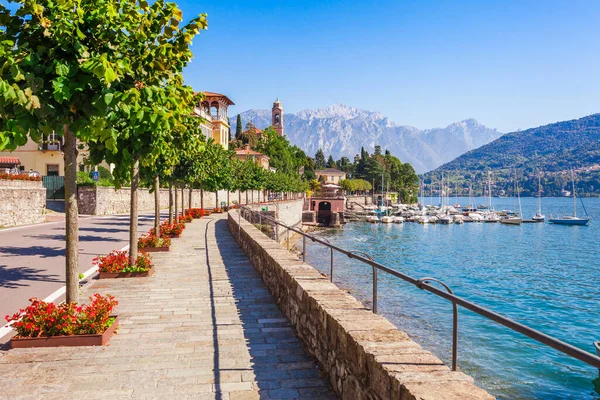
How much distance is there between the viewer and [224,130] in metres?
79.5

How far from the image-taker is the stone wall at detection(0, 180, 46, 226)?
26.0 meters

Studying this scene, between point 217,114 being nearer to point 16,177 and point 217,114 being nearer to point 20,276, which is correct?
point 16,177

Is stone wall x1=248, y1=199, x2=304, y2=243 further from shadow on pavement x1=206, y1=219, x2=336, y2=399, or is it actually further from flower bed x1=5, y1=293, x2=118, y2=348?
flower bed x1=5, y1=293, x2=118, y2=348

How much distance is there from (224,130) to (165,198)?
25982 millimetres

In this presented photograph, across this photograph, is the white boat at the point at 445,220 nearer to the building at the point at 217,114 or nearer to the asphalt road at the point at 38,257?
the building at the point at 217,114

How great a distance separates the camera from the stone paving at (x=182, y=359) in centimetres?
493

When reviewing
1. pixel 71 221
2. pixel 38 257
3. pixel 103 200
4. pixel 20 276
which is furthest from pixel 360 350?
pixel 103 200

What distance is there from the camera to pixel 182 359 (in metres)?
5.89

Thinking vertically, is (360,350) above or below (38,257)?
above

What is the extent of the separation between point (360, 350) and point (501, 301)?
96.5ft

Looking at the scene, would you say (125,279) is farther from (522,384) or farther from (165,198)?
(165,198)

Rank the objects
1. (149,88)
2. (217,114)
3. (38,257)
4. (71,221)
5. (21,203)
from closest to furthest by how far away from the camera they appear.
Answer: (149,88) → (71,221) → (38,257) → (21,203) → (217,114)

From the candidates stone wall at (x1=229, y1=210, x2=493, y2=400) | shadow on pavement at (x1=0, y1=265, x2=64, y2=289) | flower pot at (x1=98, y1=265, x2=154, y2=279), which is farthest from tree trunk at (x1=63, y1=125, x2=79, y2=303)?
shadow on pavement at (x1=0, y1=265, x2=64, y2=289)

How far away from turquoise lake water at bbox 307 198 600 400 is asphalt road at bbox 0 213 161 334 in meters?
12.8
